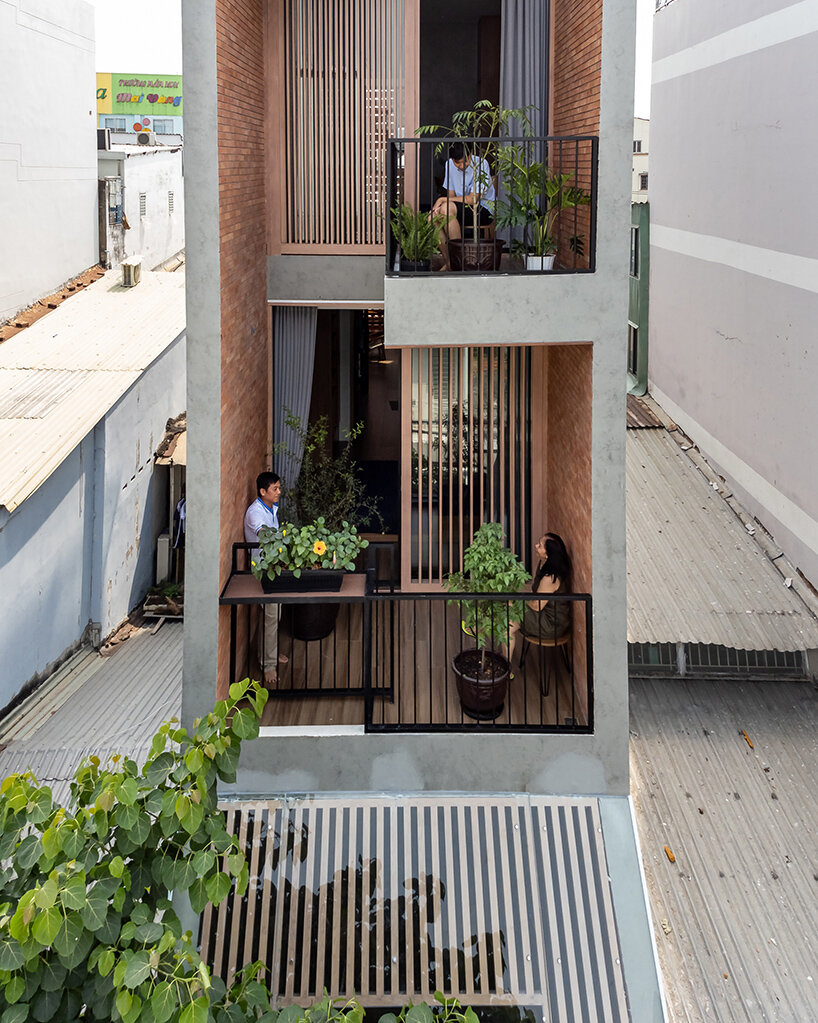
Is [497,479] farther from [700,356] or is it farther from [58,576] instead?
[700,356]

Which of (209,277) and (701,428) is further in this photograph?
(701,428)

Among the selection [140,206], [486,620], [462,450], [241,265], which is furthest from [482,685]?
[140,206]

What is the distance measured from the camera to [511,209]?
309 inches

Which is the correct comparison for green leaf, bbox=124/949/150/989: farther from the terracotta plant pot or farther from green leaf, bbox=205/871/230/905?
the terracotta plant pot

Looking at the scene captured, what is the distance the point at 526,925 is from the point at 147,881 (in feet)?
10.7

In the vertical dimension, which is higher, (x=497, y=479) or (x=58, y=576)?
(x=497, y=479)

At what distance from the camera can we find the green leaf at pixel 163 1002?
12.5 ft

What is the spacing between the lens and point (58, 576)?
11.7 m

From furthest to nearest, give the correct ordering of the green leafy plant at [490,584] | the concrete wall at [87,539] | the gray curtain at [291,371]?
the concrete wall at [87,539], the gray curtain at [291,371], the green leafy plant at [490,584]

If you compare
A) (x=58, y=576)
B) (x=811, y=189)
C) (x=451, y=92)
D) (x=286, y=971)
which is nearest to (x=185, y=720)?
(x=286, y=971)

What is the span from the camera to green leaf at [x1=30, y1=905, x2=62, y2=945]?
386 centimetres

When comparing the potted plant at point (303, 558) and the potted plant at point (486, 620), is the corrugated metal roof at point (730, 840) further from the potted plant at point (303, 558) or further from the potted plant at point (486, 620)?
the potted plant at point (303, 558)

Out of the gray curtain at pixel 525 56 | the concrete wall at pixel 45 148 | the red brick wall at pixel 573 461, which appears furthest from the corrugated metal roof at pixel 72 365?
the gray curtain at pixel 525 56

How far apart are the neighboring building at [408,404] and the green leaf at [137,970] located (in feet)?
9.96
